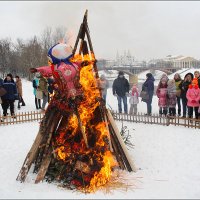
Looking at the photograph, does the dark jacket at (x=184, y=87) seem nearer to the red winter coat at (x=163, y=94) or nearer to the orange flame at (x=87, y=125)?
the red winter coat at (x=163, y=94)

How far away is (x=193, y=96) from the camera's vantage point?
12.2 m

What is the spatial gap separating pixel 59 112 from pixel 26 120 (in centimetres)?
715

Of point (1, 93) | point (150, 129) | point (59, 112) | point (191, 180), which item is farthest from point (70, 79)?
point (1, 93)

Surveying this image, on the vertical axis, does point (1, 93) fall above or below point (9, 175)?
above

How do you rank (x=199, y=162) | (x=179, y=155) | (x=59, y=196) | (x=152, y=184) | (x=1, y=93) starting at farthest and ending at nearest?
(x=1, y=93) < (x=179, y=155) < (x=199, y=162) < (x=152, y=184) < (x=59, y=196)

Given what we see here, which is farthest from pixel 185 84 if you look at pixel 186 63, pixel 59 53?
pixel 186 63

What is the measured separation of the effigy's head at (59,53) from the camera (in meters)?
7.45

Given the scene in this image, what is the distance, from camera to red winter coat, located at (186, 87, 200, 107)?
12.1m

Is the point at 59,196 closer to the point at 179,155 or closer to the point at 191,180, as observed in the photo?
the point at 191,180

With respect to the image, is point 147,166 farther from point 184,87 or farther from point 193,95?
point 184,87

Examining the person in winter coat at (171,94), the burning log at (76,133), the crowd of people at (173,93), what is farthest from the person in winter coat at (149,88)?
the burning log at (76,133)

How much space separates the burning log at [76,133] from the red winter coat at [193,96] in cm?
520

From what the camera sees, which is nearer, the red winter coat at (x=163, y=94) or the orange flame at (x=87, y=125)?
the orange flame at (x=87, y=125)

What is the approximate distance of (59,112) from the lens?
7.63m
